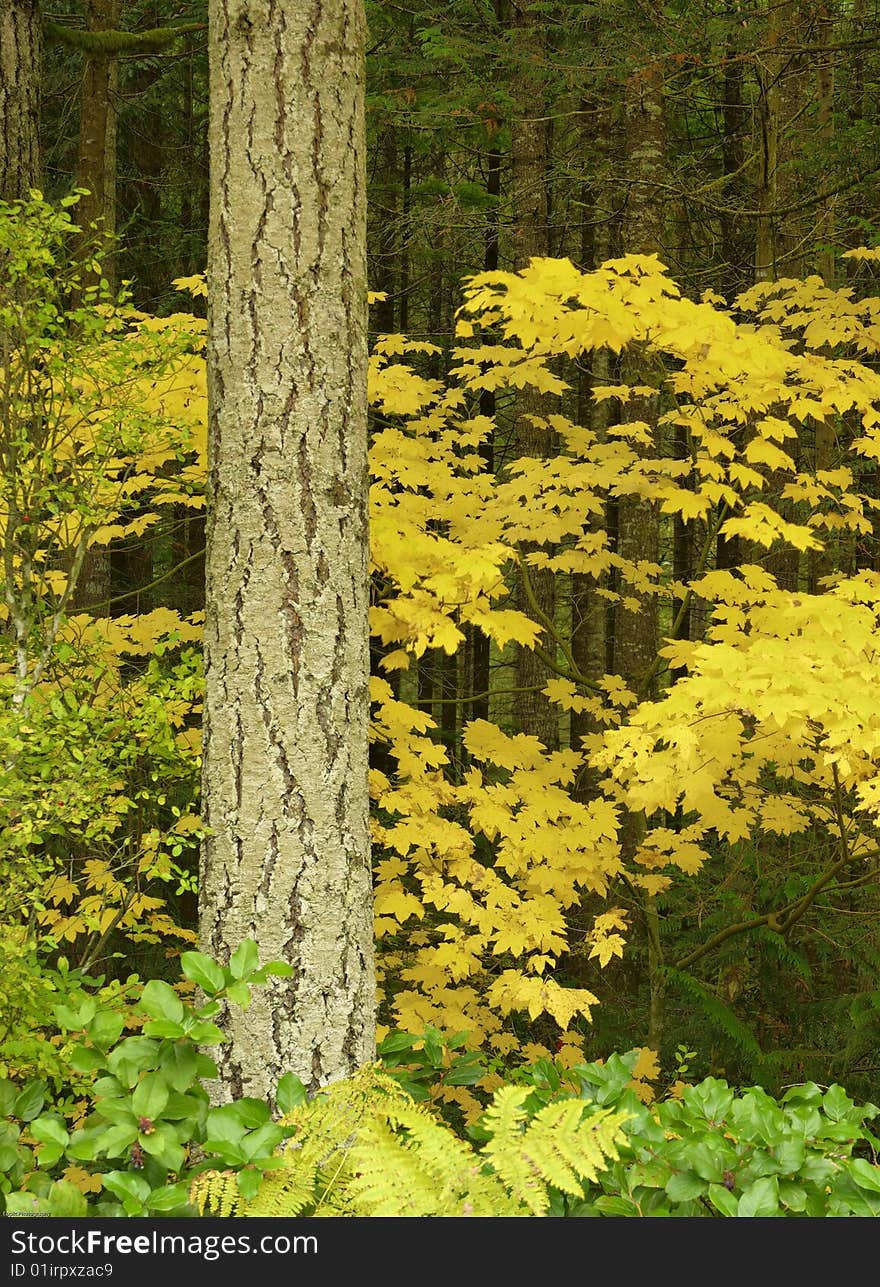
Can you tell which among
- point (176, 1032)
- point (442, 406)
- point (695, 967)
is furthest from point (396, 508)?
point (695, 967)

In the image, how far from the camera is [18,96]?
5.52 m

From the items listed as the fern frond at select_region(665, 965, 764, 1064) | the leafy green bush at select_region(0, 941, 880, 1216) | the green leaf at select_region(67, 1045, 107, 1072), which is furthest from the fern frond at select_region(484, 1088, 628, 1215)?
the fern frond at select_region(665, 965, 764, 1064)

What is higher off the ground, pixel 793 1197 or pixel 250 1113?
pixel 250 1113

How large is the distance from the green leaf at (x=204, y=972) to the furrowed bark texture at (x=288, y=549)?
0.69 meters

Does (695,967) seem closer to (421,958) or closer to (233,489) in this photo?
(421,958)

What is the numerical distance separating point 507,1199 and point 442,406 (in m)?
4.46

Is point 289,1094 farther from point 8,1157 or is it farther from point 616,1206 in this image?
point 616,1206

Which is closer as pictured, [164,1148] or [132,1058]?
[164,1148]

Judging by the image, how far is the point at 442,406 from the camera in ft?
19.5

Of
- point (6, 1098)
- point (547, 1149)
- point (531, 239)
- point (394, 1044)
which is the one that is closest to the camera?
point (547, 1149)

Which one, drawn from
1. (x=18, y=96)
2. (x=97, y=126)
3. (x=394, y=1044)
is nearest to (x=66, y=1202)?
(x=394, y=1044)

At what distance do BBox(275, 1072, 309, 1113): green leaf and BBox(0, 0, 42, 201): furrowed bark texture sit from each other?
15.5 ft

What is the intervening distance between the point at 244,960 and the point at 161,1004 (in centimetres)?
22

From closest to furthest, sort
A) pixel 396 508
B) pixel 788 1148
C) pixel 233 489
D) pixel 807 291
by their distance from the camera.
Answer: pixel 788 1148
pixel 233 489
pixel 396 508
pixel 807 291
